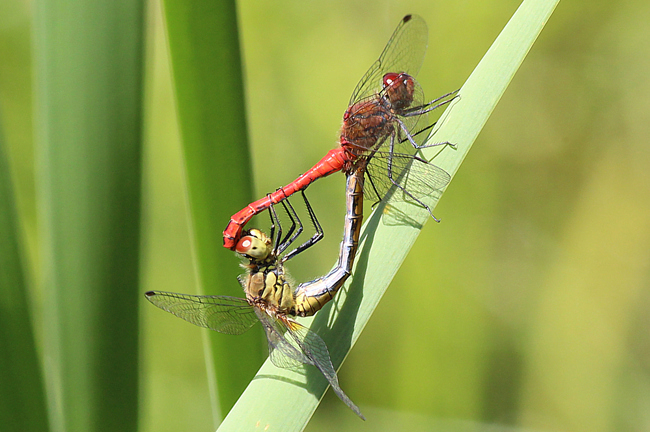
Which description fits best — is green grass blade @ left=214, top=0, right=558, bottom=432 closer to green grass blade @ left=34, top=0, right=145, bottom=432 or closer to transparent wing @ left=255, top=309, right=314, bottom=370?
transparent wing @ left=255, top=309, right=314, bottom=370

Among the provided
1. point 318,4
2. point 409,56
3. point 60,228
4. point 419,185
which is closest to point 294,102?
point 318,4

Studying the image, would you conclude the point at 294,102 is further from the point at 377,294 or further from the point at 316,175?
the point at 377,294

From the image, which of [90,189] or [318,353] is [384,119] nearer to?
[318,353]

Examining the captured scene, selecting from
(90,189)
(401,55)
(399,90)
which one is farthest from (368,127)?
(90,189)

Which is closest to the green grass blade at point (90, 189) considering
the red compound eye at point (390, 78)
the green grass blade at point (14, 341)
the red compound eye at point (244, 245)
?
the green grass blade at point (14, 341)

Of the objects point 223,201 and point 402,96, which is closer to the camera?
point 223,201
